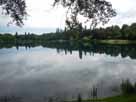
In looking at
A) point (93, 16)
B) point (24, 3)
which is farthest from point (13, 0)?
point (93, 16)

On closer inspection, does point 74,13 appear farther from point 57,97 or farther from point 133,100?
point 57,97

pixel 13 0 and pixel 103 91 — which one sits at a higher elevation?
pixel 13 0

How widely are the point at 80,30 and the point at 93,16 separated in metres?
0.70

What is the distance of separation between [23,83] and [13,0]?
98.2 ft

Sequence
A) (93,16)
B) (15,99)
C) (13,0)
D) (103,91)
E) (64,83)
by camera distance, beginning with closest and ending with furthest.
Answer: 1. (13,0)
2. (93,16)
3. (15,99)
4. (103,91)
5. (64,83)

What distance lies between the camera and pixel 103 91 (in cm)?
2919

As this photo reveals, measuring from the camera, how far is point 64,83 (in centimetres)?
3653

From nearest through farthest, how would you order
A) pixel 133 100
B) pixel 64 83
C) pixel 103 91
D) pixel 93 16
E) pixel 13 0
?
pixel 13 0
pixel 93 16
pixel 133 100
pixel 103 91
pixel 64 83

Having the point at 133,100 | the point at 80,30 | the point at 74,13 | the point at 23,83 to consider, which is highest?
the point at 74,13

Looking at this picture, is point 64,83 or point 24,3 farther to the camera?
point 64,83

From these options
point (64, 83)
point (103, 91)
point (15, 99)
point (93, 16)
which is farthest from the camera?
point (64, 83)

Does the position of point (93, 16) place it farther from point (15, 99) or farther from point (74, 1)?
point (15, 99)

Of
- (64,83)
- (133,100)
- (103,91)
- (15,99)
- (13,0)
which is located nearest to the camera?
(13,0)

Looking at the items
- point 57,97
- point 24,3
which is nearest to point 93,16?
point 24,3
